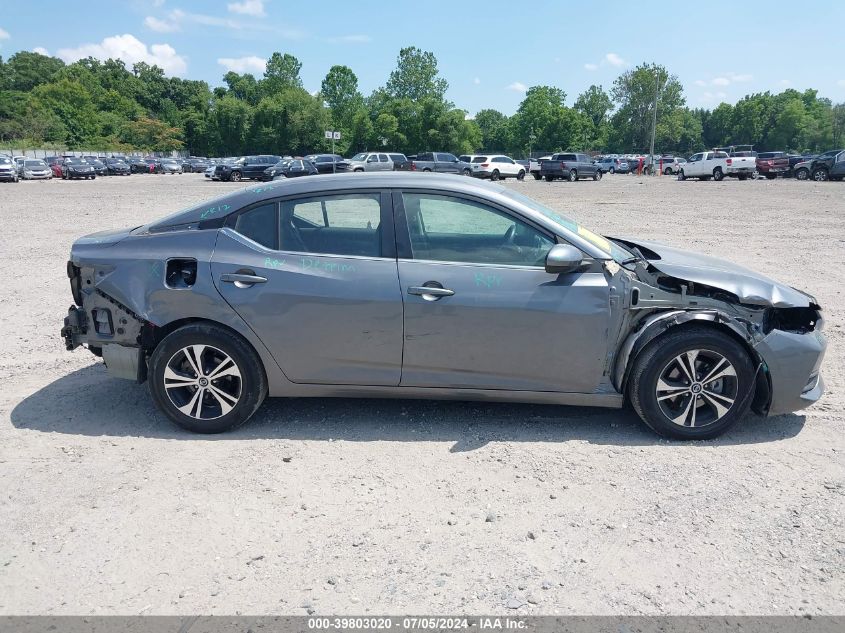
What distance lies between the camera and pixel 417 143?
3312 inches

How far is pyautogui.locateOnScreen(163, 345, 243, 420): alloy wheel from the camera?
432 cm


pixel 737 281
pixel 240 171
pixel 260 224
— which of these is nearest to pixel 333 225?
pixel 260 224

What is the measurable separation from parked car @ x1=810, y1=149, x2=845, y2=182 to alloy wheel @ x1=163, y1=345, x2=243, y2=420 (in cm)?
4178

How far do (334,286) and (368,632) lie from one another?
219 cm

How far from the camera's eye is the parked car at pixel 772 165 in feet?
142

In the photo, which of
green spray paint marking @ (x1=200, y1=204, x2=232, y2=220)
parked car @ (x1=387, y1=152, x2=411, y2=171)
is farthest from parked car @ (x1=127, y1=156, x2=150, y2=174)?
green spray paint marking @ (x1=200, y1=204, x2=232, y2=220)

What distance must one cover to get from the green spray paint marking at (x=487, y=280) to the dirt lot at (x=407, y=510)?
103 centimetres

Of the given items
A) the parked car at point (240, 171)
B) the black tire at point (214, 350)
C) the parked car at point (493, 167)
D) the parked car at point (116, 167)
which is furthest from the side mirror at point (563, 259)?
the parked car at point (116, 167)

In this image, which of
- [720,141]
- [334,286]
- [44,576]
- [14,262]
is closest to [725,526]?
[334,286]

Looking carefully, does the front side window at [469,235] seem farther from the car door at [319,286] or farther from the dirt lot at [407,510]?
the dirt lot at [407,510]

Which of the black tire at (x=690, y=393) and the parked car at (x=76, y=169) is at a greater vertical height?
the parked car at (x=76, y=169)

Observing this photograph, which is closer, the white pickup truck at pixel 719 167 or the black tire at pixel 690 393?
the black tire at pixel 690 393

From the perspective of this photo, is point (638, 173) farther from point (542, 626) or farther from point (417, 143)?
point (542, 626)

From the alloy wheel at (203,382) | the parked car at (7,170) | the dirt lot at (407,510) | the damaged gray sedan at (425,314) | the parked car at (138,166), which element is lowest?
the dirt lot at (407,510)
